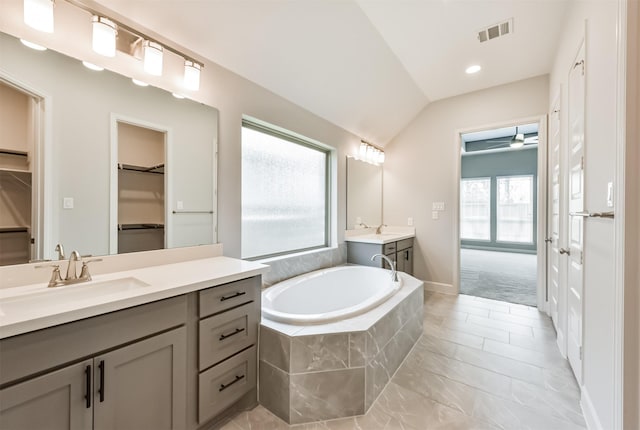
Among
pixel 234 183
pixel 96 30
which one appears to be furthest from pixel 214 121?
pixel 96 30

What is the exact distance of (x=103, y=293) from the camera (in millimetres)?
1275

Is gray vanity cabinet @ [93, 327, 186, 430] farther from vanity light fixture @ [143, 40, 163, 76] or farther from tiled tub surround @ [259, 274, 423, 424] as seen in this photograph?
vanity light fixture @ [143, 40, 163, 76]

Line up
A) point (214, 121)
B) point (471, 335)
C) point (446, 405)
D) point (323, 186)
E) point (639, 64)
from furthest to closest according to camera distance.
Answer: point (323, 186)
point (471, 335)
point (214, 121)
point (446, 405)
point (639, 64)

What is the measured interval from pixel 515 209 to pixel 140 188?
850cm

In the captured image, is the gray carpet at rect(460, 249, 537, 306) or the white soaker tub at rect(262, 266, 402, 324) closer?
the white soaker tub at rect(262, 266, 402, 324)

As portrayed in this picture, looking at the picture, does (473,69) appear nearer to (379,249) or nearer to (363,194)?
(363,194)

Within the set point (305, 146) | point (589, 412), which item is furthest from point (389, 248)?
point (589, 412)

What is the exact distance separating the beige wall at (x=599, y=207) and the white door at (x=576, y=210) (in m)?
0.14

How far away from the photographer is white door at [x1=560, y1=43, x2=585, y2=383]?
1623 millimetres

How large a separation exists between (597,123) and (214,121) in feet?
7.51

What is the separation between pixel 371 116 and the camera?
11.1 feet

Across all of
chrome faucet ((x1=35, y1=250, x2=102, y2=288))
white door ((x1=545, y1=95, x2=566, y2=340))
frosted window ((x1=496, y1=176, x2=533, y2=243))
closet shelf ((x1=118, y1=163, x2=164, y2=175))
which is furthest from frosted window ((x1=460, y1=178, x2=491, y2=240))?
chrome faucet ((x1=35, y1=250, x2=102, y2=288))

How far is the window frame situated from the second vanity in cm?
84

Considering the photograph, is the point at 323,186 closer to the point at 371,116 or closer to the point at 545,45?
the point at 371,116
